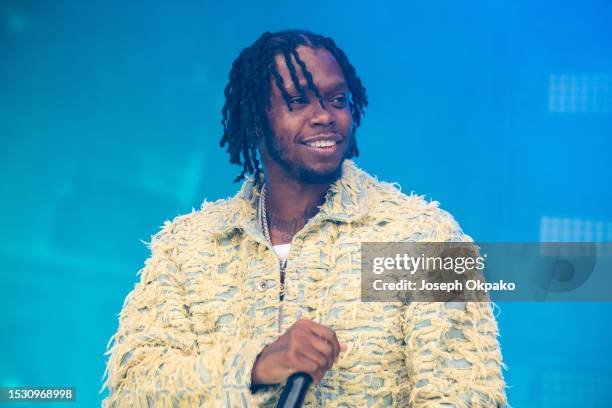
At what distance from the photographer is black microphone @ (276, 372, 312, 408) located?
152cm

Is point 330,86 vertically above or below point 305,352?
above

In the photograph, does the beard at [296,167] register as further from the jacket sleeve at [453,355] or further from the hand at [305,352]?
the hand at [305,352]

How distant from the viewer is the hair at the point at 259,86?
201cm

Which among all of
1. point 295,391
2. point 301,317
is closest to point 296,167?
point 301,317

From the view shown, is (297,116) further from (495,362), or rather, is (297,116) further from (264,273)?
(495,362)

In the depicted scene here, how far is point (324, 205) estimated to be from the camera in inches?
77.2

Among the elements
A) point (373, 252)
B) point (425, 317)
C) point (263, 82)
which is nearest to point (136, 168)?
point (263, 82)

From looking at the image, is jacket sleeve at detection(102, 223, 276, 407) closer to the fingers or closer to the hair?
the fingers

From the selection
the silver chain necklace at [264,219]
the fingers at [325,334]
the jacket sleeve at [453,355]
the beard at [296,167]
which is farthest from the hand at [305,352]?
the beard at [296,167]

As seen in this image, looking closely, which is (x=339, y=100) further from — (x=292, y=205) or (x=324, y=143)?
(x=292, y=205)

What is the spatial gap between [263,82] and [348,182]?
0.29 m

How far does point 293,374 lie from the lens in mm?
1584

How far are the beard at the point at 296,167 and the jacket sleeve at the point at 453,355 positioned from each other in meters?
0.35

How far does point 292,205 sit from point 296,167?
0.09 metres
